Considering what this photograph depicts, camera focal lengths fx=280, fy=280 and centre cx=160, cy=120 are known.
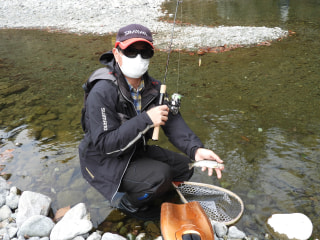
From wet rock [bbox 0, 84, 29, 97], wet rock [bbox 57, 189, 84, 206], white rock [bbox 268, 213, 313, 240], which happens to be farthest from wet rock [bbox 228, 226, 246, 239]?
wet rock [bbox 0, 84, 29, 97]

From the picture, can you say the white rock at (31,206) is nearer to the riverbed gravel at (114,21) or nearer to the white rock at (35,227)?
the white rock at (35,227)

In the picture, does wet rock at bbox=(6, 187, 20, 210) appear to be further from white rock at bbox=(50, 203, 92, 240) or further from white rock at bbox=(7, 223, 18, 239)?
white rock at bbox=(50, 203, 92, 240)

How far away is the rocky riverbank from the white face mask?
6.14 ft

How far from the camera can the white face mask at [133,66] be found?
3.36m

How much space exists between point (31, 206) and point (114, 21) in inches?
637

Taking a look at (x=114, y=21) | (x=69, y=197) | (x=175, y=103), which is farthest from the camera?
(x=114, y=21)

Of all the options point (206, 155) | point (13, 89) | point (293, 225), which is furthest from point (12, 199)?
point (13, 89)

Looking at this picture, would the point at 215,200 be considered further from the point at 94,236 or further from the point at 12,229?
the point at 12,229

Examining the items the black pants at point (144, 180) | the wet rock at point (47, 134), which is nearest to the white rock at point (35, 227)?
the black pants at point (144, 180)

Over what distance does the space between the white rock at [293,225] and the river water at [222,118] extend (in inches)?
7.7

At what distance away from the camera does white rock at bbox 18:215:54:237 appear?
A: 3.36 meters

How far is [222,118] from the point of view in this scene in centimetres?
628

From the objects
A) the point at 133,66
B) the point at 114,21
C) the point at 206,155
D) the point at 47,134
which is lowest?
the point at 47,134

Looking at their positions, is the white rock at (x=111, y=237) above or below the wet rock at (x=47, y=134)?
below
